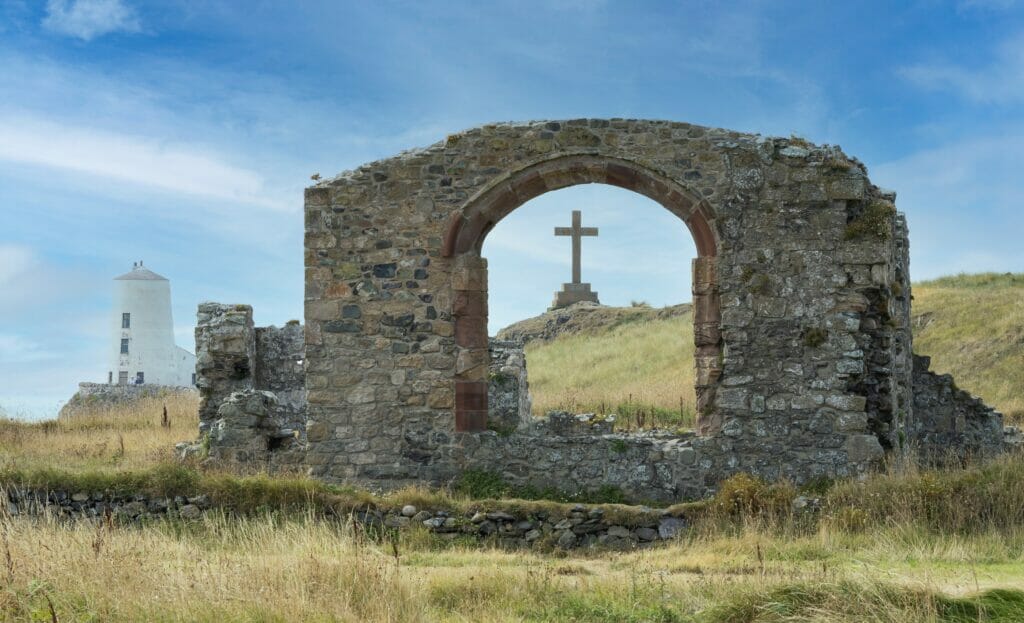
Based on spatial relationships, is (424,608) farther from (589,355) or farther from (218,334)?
(589,355)

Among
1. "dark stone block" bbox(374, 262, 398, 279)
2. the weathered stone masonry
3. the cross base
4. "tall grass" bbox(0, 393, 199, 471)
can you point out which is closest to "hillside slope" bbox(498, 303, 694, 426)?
the cross base

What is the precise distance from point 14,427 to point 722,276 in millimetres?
13307

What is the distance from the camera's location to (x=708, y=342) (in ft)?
36.3

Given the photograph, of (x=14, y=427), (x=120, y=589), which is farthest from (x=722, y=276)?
(x=14, y=427)

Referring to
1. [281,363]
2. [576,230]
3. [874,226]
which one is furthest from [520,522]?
[576,230]

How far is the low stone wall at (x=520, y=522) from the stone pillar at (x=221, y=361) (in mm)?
4209

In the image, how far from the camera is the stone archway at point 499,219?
1114cm

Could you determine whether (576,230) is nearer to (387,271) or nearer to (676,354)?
(676,354)

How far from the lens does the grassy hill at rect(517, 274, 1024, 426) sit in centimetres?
1981

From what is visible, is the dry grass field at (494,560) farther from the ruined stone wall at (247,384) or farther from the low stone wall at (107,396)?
the low stone wall at (107,396)

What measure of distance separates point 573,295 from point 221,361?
67.8 feet

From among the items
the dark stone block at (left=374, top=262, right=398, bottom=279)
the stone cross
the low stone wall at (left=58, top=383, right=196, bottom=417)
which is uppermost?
the stone cross

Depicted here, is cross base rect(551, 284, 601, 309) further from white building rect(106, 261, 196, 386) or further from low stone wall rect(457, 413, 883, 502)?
low stone wall rect(457, 413, 883, 502)

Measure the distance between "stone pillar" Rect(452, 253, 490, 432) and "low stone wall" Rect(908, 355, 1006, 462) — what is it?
6317mm
